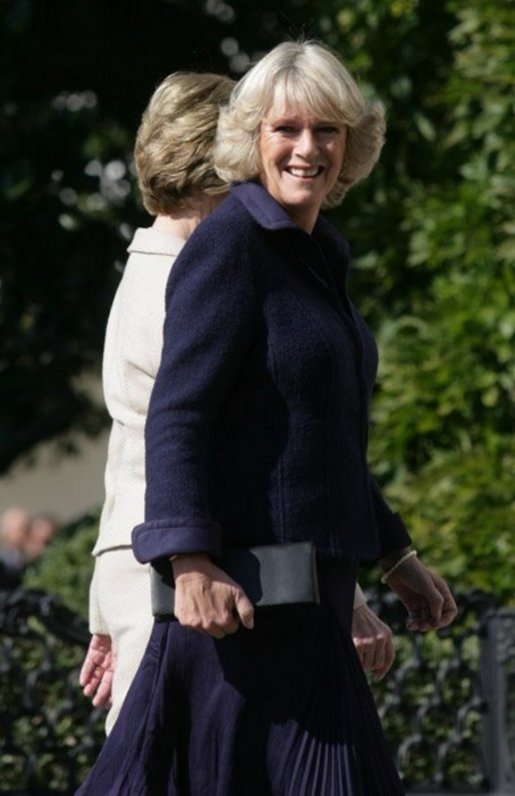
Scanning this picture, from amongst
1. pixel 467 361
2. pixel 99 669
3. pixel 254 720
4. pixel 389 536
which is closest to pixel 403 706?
pixel 467 361

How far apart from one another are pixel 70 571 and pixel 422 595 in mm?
6073

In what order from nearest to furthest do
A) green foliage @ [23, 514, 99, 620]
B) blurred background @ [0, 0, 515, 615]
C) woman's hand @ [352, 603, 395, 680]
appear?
woman's hand @ [352, 603, 395, 680]
blurred background @ [0, 0, 515, 615]
green foliage @ [23, 514, 99, 620]

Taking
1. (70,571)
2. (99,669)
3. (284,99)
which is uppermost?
(284,99)

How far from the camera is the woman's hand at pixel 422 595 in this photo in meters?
3.29

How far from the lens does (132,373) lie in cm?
328

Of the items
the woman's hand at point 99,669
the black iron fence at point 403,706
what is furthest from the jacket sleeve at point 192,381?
the black iron fence at point 403,706

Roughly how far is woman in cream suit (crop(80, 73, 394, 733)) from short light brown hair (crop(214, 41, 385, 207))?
0.89ft

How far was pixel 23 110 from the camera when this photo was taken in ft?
29.7

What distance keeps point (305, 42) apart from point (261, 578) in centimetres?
88

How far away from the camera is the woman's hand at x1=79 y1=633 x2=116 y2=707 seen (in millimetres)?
3527

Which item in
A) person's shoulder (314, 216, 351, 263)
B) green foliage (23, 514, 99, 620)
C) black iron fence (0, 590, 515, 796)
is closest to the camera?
person's shoulder (314, 216, 351, 263)

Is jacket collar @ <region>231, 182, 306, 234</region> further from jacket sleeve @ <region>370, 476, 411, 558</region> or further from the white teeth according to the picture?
jacket sleeve @ <region>370, 476, 411, 558</region>

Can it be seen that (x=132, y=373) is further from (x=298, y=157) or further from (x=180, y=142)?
(x=298, y=157)

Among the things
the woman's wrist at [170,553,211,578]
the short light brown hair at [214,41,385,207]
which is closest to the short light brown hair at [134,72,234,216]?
the short light brown hair at [214,41,385,207]
